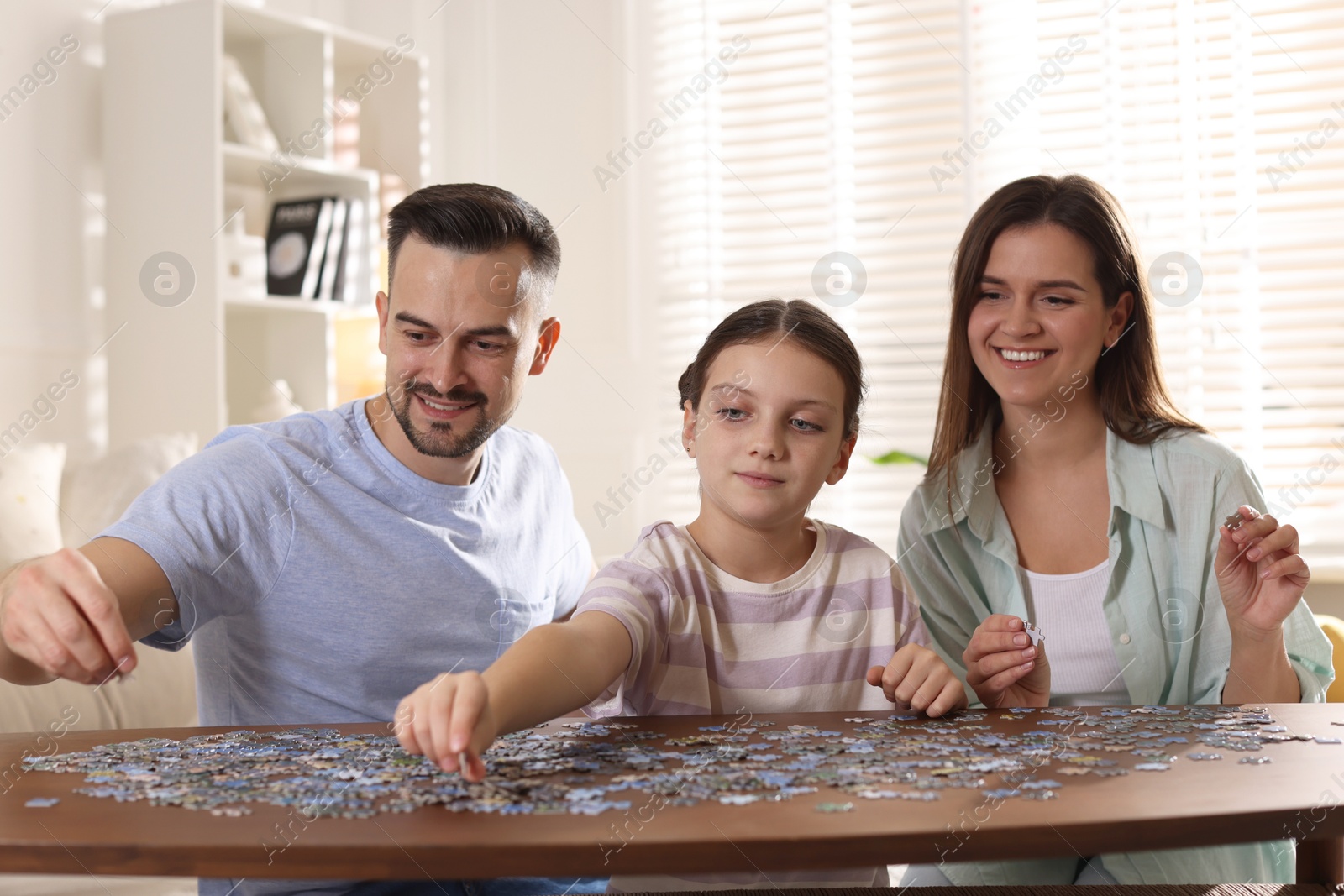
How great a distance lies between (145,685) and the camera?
298 centimetres

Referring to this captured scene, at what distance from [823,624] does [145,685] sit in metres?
2.06

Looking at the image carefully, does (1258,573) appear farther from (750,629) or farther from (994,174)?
(994,174)

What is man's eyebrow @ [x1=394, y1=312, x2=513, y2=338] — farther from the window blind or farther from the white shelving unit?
the window blind

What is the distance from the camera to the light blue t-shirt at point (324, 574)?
1885 millimetres

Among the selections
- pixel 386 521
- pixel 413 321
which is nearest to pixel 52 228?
pixel 413 321

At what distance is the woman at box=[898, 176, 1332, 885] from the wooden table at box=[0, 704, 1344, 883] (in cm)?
103

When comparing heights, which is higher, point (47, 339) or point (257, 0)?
point (257, 0)

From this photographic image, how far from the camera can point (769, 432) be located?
1816 mm

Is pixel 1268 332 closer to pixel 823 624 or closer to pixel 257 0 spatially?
pixel 823 624

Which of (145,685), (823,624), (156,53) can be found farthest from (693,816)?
(156,53)

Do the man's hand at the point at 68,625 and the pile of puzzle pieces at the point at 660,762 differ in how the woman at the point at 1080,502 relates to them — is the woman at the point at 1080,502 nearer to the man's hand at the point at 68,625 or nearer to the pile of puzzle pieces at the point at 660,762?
the pile of puzzle pieces at the point at 660,762

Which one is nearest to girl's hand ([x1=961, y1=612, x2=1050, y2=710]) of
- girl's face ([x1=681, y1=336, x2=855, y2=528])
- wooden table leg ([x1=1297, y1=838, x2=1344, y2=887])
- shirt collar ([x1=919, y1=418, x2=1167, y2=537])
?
girl's face ([x1=681, y1=336, x2=855, y2=528])

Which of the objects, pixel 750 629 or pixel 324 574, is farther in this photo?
pixel 324 574

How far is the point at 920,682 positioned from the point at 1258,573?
814mm
